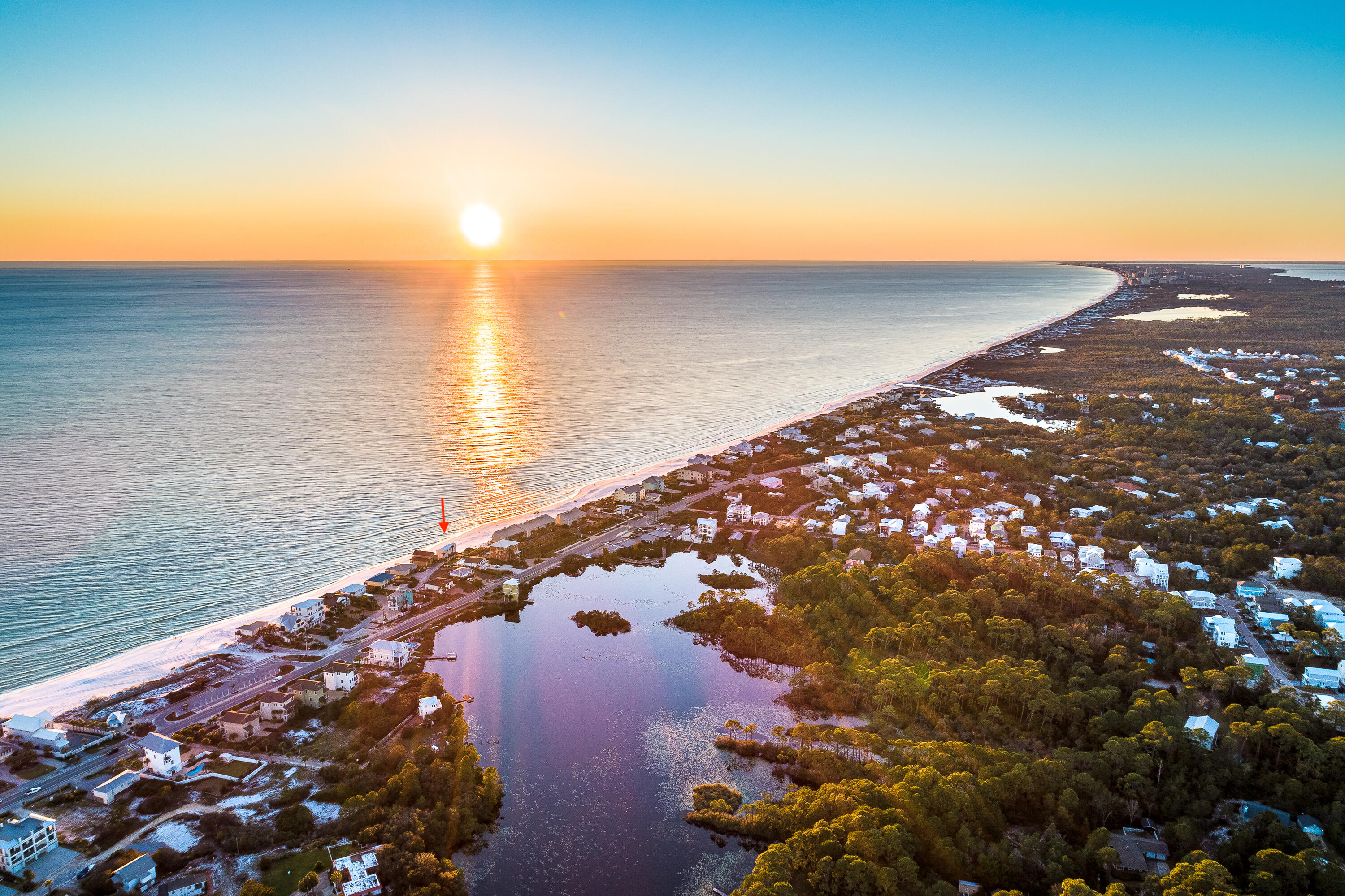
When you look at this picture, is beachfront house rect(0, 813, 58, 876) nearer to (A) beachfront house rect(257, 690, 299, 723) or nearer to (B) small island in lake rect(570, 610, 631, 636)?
(A) beachfront house rect(257, 690, 299, 723)

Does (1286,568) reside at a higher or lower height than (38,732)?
higher

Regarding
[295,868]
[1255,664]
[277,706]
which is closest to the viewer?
[295,868]

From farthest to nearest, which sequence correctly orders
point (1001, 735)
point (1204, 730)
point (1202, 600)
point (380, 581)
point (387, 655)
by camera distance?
point (380, 581), point (1202, 600), point (387, 655), point (1001, 735), point (1204, 730)

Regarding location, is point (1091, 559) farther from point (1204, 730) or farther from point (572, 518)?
point (572, 518)

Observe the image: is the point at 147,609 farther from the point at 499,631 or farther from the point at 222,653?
the point at 499,631

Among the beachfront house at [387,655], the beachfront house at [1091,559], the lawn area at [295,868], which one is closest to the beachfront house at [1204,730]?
the beachfront house at [1091,559]

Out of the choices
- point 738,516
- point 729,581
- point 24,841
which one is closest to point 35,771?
point 24,841

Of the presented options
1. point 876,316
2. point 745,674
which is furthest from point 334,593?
point 876,316
